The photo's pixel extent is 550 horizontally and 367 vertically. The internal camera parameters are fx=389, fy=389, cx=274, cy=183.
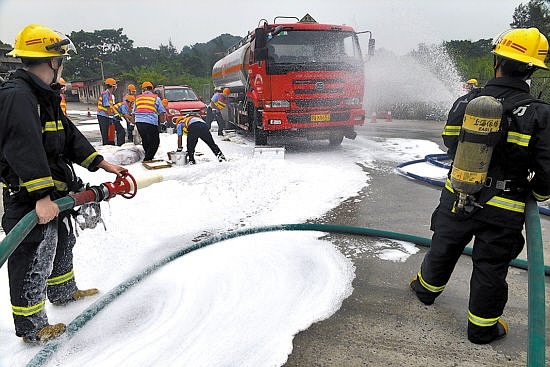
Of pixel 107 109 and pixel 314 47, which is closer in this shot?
pixel 314 47

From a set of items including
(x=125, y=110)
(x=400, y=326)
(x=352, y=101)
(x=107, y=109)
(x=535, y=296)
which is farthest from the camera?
(x=125, y=110)

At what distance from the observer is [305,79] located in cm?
752

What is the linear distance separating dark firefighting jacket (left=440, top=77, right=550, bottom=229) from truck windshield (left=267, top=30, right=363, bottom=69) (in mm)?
5681

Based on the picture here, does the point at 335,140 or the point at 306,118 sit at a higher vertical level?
the point at 306,118

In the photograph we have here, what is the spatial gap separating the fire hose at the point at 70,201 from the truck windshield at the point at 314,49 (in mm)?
5402

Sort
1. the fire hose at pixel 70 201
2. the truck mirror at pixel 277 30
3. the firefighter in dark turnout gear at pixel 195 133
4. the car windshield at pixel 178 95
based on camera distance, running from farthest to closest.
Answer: the car windshield at pixel 178 95 < the truck mirror at pixel 277 30 < the firefighter in dark turnout gear at pixel 195 133 < the fire hose at pixel 70 201

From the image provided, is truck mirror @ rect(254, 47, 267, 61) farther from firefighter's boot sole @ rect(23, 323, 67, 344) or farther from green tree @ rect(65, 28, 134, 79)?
green tree @ rect(65, 28, 134, 79)

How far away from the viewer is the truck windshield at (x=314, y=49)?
7586 millimetres

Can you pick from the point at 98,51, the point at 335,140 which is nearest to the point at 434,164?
the point at 335,140

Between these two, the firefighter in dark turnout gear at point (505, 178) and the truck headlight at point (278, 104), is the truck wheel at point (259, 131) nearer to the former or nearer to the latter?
the truck headlight at point (278, 104)

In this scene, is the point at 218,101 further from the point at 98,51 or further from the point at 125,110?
the point at 98,51

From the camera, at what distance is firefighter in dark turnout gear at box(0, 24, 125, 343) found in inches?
77.7

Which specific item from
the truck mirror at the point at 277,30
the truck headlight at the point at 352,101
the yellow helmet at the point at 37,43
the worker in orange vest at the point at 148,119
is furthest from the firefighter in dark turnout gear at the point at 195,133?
the yellow helmet at the point at 37,43

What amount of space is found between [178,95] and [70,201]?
1204 centimetres
